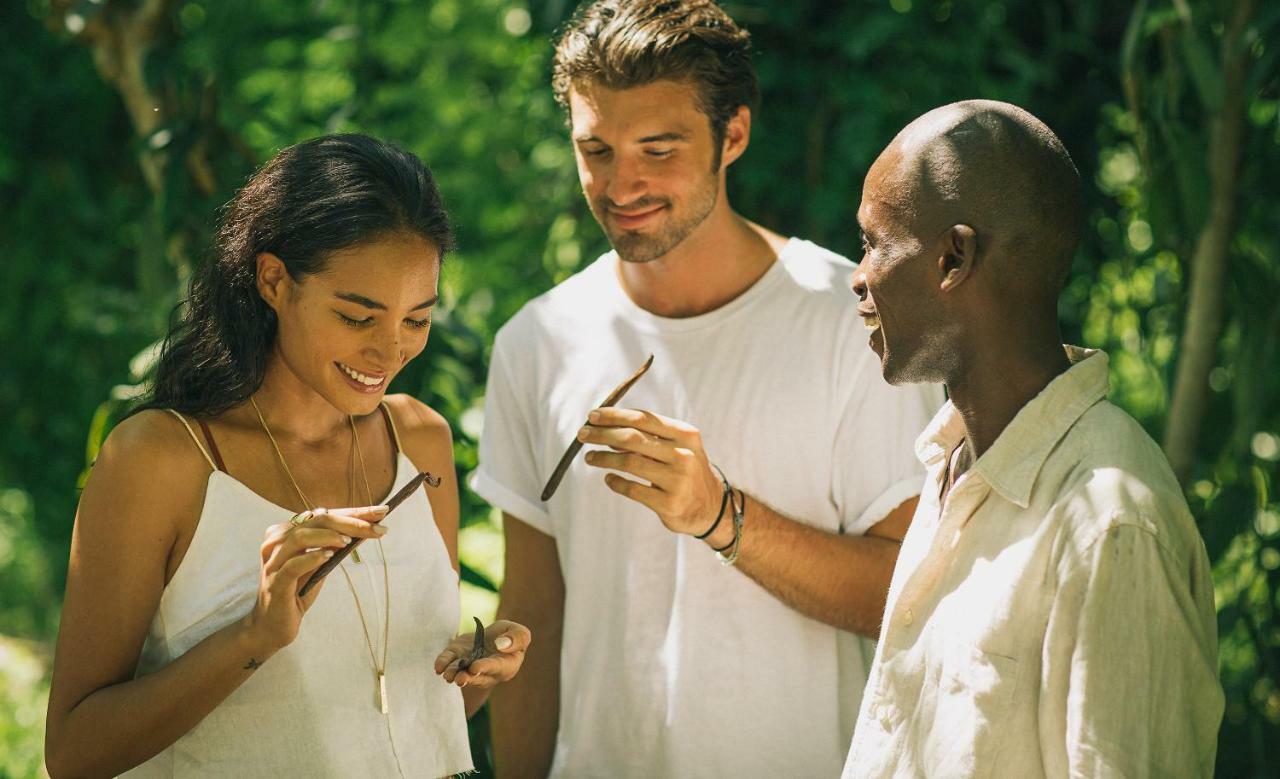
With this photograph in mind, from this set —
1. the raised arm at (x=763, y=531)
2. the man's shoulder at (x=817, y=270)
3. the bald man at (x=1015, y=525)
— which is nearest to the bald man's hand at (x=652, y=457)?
the raised arm at (x=763, y=531)

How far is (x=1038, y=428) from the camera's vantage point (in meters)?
1.61

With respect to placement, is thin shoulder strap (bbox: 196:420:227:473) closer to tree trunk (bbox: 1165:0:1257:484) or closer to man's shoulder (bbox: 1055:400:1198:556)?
man's shoulder (bbox: 1055:400:1198:556)

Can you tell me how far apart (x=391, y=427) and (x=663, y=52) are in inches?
30.5

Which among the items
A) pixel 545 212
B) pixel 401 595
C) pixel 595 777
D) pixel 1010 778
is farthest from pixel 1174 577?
pixel 545 212

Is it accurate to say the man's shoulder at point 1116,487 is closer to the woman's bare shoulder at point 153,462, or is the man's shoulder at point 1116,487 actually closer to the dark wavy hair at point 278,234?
the dark wavy hair at point 278,234

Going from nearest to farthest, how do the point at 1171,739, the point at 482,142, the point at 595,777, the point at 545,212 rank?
1. the point at 1171,739
2. the point at 595,777
3. the point at 545,212
4. the point at 482,142

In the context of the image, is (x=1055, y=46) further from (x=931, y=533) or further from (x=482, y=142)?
(x=482, y=142)

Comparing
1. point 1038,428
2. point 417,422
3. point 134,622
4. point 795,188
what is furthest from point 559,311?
point 795,188

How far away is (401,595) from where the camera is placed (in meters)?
2.00

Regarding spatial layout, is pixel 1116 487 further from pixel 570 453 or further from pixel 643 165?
pixel 643 165

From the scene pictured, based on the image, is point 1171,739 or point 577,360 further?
point 577,360

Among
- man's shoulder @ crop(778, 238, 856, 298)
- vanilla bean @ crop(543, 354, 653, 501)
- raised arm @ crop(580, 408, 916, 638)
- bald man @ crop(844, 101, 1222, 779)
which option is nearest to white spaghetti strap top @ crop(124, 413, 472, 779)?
vanilla bean @ crop(543, 354, 653, 501)

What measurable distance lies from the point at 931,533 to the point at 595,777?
2.86 ft

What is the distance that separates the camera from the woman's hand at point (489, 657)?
1.93 m
